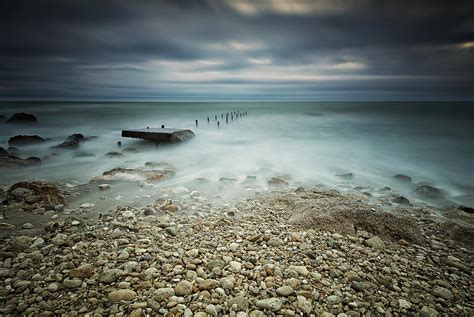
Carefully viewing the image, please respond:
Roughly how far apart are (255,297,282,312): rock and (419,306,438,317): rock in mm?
1512

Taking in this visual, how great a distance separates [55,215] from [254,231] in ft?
12.5

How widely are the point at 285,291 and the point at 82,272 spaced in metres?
2.39

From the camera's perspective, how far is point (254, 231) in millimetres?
4020

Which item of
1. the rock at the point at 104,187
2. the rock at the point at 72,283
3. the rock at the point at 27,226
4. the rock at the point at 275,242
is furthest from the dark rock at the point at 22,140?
the rock at the point at 275,242

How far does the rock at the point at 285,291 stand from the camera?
2.66m

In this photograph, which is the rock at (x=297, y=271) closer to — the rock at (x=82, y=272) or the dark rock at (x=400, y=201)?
the rock at (x=82, y=272)

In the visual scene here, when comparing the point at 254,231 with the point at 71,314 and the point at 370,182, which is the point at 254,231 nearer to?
the point at 71,314

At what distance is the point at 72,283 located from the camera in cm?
267

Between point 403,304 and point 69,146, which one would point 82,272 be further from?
point 69,146

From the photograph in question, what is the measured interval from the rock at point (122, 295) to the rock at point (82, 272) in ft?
1.64

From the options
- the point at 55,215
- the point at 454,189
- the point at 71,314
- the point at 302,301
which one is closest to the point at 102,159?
the point at 55,215

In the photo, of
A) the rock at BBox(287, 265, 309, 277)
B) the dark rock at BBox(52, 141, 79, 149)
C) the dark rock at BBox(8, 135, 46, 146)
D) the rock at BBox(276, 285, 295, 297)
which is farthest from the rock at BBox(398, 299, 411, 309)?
the dark rock at BBox(8, 135, 46, 146)

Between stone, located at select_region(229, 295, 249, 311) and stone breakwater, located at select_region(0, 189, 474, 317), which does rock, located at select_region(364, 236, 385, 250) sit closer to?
stone breakwater, located at select_region(0, 189, 474, 317)

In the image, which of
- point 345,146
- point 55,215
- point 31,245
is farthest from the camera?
point 345,146
